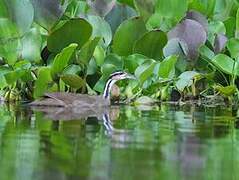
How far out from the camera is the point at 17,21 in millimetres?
11016

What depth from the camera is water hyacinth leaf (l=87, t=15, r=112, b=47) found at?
11492 millimetres

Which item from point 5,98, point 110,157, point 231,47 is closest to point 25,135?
point 110,157

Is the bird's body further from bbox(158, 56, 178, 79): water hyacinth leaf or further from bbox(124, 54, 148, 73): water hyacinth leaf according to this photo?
bbox(124, 54, 148, 73): water hyacinth leaf

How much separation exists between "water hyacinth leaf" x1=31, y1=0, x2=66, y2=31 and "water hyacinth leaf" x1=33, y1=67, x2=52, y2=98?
0.67 metres

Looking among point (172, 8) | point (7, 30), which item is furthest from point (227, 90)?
point (7, 30)

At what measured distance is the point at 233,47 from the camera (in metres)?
11.2

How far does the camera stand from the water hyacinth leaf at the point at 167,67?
10.6m

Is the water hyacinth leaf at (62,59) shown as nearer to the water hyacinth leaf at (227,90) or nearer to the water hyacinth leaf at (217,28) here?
the water hyacinth leaf at (227,90)

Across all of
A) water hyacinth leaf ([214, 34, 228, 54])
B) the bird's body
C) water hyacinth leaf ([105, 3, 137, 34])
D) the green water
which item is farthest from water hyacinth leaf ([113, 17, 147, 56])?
the green water

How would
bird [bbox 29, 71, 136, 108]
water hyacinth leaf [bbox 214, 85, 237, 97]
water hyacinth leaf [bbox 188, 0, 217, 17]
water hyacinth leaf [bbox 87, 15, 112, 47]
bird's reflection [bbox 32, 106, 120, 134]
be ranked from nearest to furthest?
bird's reflection [bbox 32, 106, 120, 134] → bird [bbox 29, 71, 136, 108] → water hyacinth leaf [bbox 214, 85, 237, 97] → water hyacinth leaf [bbox 87, 15, 112, 47] → water hyacinth leaf [bbox 188, 0, 217, 17]

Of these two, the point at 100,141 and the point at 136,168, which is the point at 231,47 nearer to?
the point at 100,141

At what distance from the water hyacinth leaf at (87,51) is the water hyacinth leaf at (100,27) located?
0.78 m

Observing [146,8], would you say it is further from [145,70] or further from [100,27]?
[145,70]

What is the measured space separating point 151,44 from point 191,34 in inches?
22.4
